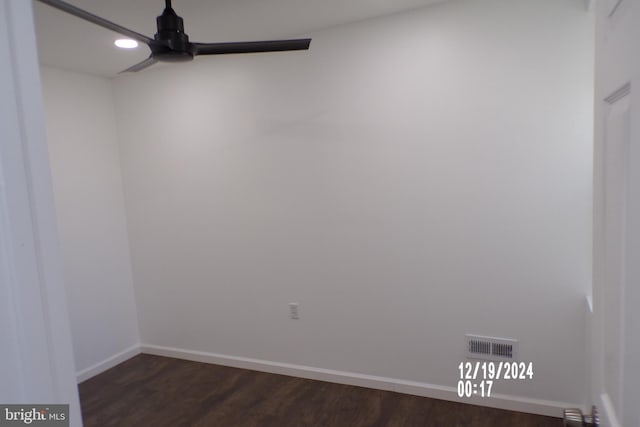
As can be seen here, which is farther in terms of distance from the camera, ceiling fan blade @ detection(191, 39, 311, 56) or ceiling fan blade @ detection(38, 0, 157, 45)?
ceiling fan blade @ detection(191, 39, 311, 56)

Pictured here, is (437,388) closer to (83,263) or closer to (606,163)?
(606,163)

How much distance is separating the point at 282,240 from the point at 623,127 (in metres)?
2.59

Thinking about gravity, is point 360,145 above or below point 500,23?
below

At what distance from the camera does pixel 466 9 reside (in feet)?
8.00

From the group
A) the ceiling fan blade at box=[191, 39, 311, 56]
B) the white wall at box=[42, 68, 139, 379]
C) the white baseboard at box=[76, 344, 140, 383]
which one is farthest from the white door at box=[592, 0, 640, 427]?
the white baseboard at box=[76, 344, 140, 383]

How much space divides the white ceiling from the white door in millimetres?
1799

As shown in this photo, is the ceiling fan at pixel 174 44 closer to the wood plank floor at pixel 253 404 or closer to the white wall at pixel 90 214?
the white wall at pixel 90 214

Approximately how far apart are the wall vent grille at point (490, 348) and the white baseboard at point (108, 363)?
3011 mm

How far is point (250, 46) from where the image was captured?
1839 millimetres

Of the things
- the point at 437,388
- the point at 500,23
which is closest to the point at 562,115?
the point at 500,23

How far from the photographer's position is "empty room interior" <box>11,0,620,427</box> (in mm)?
2367

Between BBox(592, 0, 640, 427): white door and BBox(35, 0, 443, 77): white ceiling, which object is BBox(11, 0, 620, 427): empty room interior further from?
BBox(592, 0, 640, 427): white door

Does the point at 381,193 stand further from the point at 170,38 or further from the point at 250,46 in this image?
the point at 170,38

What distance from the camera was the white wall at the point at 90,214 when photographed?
3.23m
